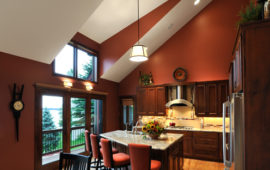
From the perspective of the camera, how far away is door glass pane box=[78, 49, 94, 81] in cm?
552

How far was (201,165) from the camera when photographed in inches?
182

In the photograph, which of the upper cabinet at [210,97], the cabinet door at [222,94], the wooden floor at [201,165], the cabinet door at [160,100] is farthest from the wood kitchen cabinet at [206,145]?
the cabinet door at [160,100]

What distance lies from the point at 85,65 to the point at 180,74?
11.1 ft

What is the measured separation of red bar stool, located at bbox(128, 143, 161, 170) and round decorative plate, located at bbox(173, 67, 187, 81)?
12.9 feet

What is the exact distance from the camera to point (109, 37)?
6.09m

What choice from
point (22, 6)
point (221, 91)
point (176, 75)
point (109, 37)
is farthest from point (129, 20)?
point (221, 91)

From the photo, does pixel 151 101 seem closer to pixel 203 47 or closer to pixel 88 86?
pixel 88 86

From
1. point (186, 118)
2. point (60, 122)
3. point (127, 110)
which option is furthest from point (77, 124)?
point (186, 118)

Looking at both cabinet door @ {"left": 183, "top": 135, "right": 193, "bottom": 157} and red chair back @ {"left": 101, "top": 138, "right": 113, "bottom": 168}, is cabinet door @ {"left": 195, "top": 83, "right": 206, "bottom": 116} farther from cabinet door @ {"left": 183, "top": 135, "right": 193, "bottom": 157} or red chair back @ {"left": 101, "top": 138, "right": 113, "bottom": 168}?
red chair back @ {"left": 101, "top": 138, "right": 113, "bottom": 168}

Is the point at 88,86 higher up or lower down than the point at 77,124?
higher up

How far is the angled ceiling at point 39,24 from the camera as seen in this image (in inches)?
121

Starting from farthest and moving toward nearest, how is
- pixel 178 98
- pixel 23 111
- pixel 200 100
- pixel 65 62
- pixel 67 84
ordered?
pixel 178 98
pixel 200 100
pixel 65 62
pixel 67 84
pixel 23 111

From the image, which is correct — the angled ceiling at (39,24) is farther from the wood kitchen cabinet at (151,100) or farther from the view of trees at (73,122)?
the wood kitchen cabinet at (151,100)

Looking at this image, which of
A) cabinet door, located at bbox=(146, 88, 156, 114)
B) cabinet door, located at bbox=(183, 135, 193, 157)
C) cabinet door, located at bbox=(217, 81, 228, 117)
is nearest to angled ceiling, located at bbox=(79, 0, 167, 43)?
cabinet door, located at bbox=(146, 88, 156, 114)
